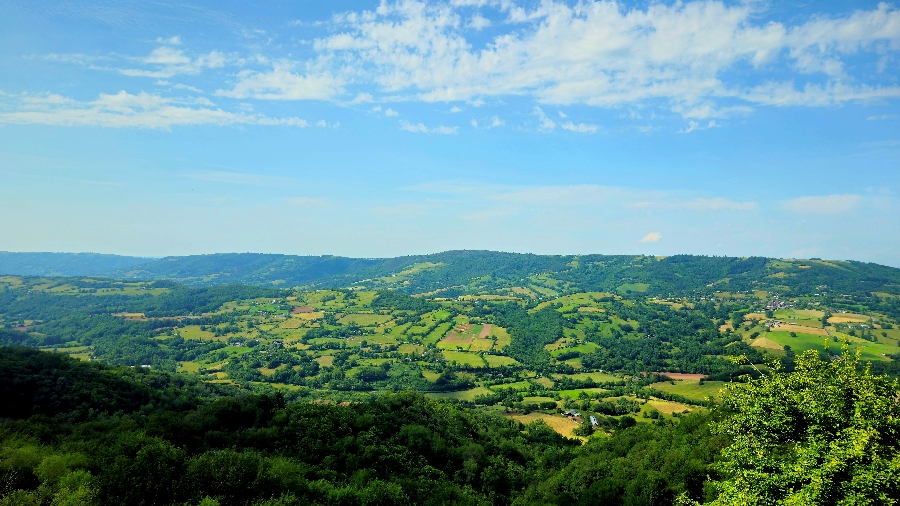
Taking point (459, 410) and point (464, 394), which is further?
point (464, 394)

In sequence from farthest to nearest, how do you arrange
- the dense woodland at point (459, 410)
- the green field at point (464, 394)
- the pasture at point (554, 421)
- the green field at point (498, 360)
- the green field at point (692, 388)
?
the green field at point (498, 360), the green field at point (464, 394), the green field at point (692, 388), the pasture at point (554, 421), the dense woodland at point (459, 410)

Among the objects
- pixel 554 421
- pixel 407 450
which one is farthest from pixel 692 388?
pixel 407 450

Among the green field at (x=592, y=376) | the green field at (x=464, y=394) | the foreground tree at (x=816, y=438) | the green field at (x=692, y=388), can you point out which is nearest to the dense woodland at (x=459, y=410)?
the foreground tree at (x=816, y=438)

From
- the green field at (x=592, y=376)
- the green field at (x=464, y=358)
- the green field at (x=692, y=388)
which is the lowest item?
the green field at (x=592, y=376)

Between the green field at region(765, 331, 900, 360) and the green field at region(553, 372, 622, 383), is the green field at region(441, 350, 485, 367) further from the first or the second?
the green field at region(765, 331, 900, 360)

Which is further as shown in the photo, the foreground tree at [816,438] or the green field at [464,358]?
the green field at [464,358]

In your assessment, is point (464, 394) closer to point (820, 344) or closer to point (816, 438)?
point (816, 438)

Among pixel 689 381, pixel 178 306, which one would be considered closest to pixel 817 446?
pixel 689 381

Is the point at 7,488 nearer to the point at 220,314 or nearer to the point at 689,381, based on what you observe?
the point at 689,381

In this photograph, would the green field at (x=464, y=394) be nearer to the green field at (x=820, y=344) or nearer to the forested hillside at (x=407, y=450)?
the forested hillside at (x=407, y=450)
